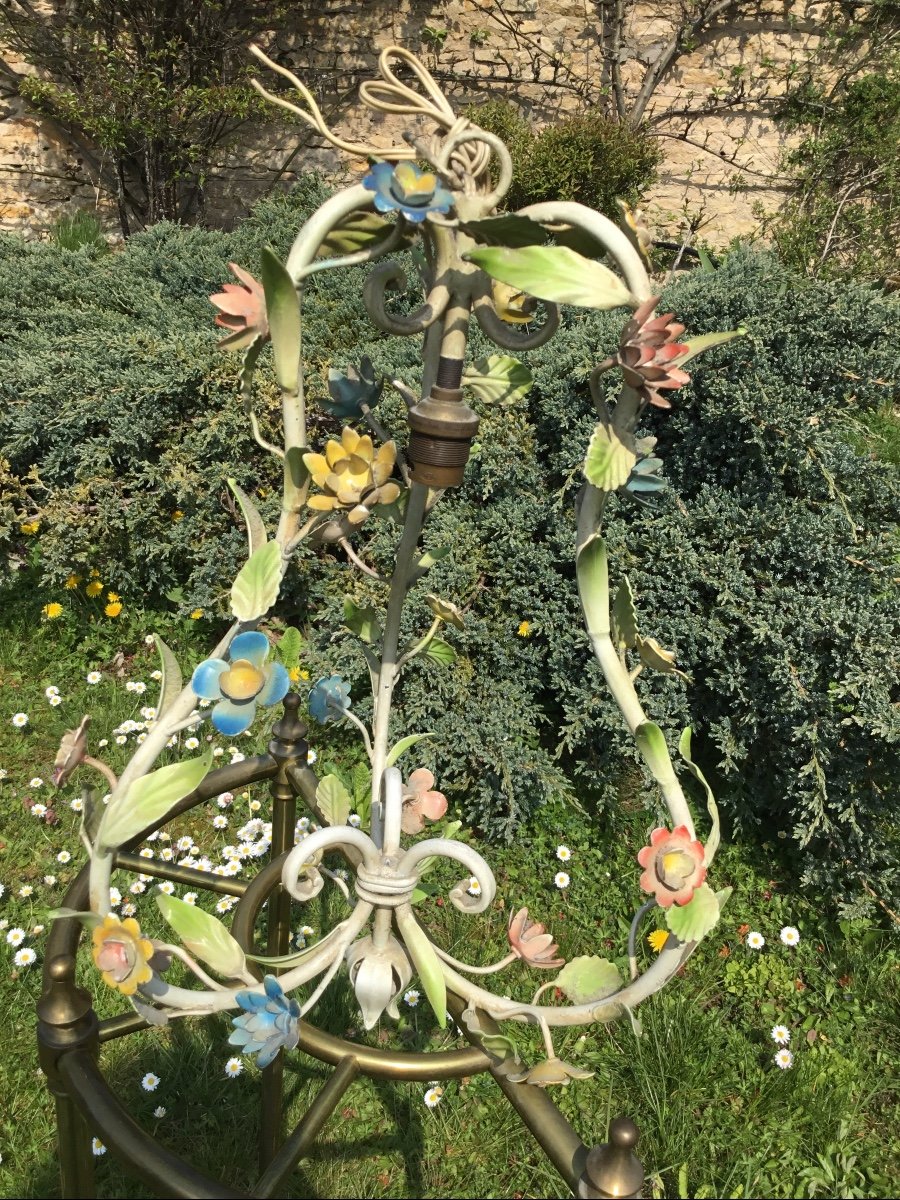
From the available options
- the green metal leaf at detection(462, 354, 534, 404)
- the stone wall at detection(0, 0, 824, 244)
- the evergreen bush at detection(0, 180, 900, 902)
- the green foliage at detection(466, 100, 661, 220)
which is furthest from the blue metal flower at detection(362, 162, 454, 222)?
the stone wall at detection(0, 0, 824, 244)

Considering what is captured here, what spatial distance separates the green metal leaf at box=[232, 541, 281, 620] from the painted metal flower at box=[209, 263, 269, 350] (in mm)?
159

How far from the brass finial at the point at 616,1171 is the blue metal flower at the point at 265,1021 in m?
0.24

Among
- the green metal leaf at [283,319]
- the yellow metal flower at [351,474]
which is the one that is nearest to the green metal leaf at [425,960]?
the yellow metal flower at [351,474]

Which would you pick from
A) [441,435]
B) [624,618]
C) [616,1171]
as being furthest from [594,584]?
[616,1171]

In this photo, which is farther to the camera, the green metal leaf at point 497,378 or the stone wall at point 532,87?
the stone wall at point 532,87

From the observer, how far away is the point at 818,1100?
4.93 ft

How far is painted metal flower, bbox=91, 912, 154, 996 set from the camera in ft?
1.92

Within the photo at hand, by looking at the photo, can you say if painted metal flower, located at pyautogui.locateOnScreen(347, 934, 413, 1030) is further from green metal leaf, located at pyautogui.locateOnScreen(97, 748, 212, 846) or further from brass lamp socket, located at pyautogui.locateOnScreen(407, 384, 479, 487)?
brass lamp socket, located at pyautogui.locateOnScreen(407, 384, 479, 487)

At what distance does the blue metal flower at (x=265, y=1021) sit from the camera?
0.60 meters

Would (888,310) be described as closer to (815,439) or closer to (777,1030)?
(815,439)

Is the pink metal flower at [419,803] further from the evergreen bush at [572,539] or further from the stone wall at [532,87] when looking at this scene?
the stone wall at [532,87]

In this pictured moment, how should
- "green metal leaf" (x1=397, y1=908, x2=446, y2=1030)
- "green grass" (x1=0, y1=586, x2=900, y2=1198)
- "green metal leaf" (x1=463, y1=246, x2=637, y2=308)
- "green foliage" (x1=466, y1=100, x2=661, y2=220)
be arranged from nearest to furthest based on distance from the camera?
"green metal leaf" (x1=463, y1=246, x2=637, y2=308) → "green metal leaf" (x1=397, y1=908, x2=446, y2=1030) → "green grass" (x1=0, y1=586, x2=900, y2=1198) → "green foliage" (x1=466, y1=100, x2=661, y2=220)

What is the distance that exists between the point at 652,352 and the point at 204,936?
0.56 m

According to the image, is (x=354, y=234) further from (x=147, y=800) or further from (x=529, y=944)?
(x=529, y=944)
